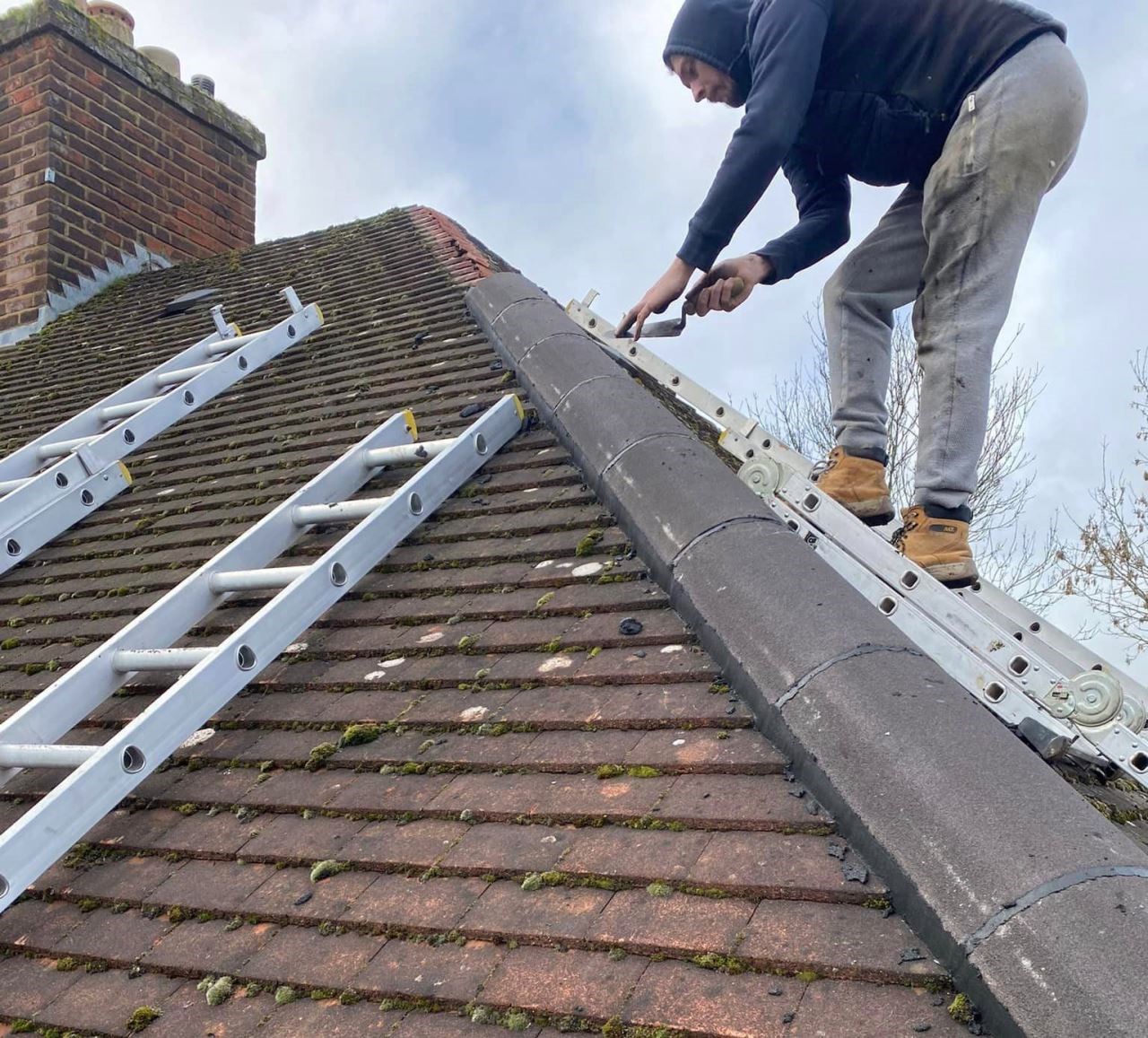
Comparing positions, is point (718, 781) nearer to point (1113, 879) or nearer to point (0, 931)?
point (1113, 879)

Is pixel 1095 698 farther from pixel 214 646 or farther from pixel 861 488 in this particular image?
pixel 214 646

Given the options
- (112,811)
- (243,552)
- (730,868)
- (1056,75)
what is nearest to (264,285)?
(243,552)

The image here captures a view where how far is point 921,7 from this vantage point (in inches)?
109

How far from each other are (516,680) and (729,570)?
2.09 ft

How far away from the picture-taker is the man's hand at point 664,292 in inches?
117

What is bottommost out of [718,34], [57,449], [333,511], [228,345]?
[333,511]

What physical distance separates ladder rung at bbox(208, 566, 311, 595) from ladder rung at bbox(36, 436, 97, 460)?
2.33 metres

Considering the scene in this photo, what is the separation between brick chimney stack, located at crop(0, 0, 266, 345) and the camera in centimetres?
1032

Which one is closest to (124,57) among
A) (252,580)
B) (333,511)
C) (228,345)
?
(228,345)

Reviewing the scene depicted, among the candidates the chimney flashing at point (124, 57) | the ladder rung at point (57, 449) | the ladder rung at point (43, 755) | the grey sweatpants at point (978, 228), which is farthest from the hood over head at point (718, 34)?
the chimney flashing at point (124, 57)

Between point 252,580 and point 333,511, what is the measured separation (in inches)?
17.5

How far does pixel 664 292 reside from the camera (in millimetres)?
2998

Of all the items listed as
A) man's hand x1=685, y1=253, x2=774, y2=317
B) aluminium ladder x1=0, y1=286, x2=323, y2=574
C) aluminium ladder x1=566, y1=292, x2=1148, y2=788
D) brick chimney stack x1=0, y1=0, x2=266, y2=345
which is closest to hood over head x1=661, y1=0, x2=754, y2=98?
man's hand x1=685, y1=253, x2=774, y2=317

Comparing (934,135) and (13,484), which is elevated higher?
(13,484)
